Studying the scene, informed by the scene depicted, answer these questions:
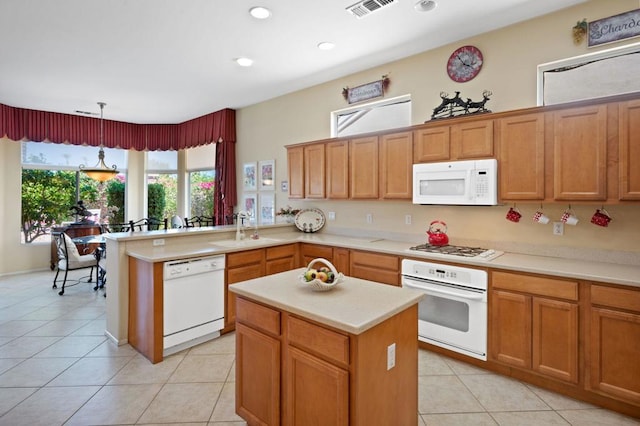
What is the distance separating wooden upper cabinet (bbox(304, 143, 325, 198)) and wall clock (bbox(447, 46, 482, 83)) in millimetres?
1660

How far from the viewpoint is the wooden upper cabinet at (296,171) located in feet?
14.8

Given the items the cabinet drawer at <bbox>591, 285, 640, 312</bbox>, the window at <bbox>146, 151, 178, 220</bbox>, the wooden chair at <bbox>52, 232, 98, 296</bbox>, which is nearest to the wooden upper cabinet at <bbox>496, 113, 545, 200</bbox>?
the cabinet drawer at <bbox>591, 285, 640, 312</bbox>

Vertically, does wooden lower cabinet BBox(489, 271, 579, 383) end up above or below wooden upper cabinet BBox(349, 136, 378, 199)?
below

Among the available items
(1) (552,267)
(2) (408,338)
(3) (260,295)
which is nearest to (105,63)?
(3) (260,295)

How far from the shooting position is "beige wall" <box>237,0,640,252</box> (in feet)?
9.02

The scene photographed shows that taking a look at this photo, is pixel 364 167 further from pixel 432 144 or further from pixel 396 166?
pixel 432 144

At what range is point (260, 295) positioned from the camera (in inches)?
73.2

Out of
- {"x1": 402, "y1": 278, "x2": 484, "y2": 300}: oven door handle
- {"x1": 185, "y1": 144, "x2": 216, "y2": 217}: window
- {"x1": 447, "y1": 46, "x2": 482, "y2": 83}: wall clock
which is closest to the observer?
{"x1": 402, "y1": 278, "x2": 484, "y2": 300}: oven door handle

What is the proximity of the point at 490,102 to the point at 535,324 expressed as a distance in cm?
204

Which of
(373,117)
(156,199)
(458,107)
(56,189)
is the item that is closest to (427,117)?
(458,107)

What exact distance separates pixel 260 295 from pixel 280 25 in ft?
8.40

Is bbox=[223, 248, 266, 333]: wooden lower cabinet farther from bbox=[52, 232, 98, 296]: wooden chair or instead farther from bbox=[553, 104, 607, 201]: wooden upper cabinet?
bbox=[553, 104, 607, 201]: wooden upper cabinet

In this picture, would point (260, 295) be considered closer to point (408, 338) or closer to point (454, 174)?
point (408, 338)

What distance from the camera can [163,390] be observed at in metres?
2.51
